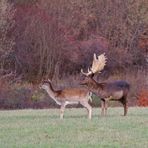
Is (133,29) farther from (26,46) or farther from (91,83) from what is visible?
(91,83)

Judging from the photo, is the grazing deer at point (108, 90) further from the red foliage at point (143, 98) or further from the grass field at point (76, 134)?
the red foliage at point (143, 98)

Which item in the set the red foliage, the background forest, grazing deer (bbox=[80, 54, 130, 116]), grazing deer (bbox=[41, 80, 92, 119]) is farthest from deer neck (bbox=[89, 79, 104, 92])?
the red foliage

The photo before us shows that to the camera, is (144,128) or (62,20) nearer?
(144,128)

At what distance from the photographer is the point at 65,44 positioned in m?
51.8

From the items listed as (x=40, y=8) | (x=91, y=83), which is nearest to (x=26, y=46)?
(x=40, y=8)

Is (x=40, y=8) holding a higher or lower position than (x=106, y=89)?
higher

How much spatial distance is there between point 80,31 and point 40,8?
149 inches

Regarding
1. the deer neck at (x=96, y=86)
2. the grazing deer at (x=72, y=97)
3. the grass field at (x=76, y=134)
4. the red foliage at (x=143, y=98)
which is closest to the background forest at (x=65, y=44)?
the red foliage at (x=143, y=98)

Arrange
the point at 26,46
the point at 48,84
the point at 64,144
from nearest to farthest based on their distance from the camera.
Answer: the point at 64,144 → the point at 48,84 → the point at 26,46

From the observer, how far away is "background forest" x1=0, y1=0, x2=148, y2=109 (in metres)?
44.9

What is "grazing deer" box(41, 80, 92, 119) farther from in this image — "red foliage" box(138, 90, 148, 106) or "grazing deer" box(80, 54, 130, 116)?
"red foliage" box(138, 90, 148, 106)

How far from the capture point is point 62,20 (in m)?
55.6

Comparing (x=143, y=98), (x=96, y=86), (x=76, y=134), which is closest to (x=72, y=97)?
(x=96, y=86)

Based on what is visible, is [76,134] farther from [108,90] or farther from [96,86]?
[96,86]
